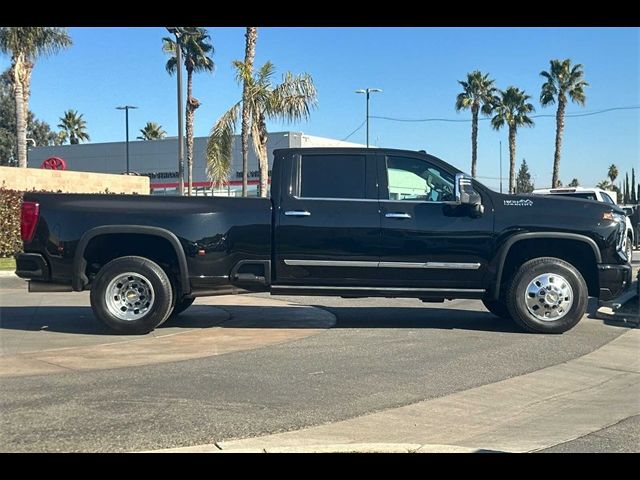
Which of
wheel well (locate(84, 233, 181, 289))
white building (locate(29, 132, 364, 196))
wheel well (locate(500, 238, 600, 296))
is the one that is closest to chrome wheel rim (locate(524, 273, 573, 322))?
wheel well (locate(500, 238, 600, 296))

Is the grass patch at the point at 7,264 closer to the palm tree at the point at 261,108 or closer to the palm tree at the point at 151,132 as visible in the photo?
the palm tree at the point at 261,108

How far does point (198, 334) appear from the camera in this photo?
809cm

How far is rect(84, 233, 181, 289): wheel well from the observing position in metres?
7.98

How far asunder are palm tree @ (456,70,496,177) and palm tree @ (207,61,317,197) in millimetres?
27279

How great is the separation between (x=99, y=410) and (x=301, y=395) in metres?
1.62

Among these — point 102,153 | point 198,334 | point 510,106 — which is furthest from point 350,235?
point 102,153

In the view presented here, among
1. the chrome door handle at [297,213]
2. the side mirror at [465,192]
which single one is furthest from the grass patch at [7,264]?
the side mirror at [465,192]

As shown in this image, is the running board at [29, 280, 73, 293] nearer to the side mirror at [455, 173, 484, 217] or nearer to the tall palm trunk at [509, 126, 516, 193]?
the side mirror at [455, 173, 484, 217]

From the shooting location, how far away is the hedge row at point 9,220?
58.3 ft

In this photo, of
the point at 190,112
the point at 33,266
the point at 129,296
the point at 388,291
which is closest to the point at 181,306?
the point at 129,296

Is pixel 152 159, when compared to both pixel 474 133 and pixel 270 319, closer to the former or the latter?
pixel 474 133

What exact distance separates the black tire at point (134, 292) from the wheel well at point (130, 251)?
0.80 feet

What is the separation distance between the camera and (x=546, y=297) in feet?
26.0

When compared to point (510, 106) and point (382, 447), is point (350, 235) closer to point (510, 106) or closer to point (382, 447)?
point (382, 447)
